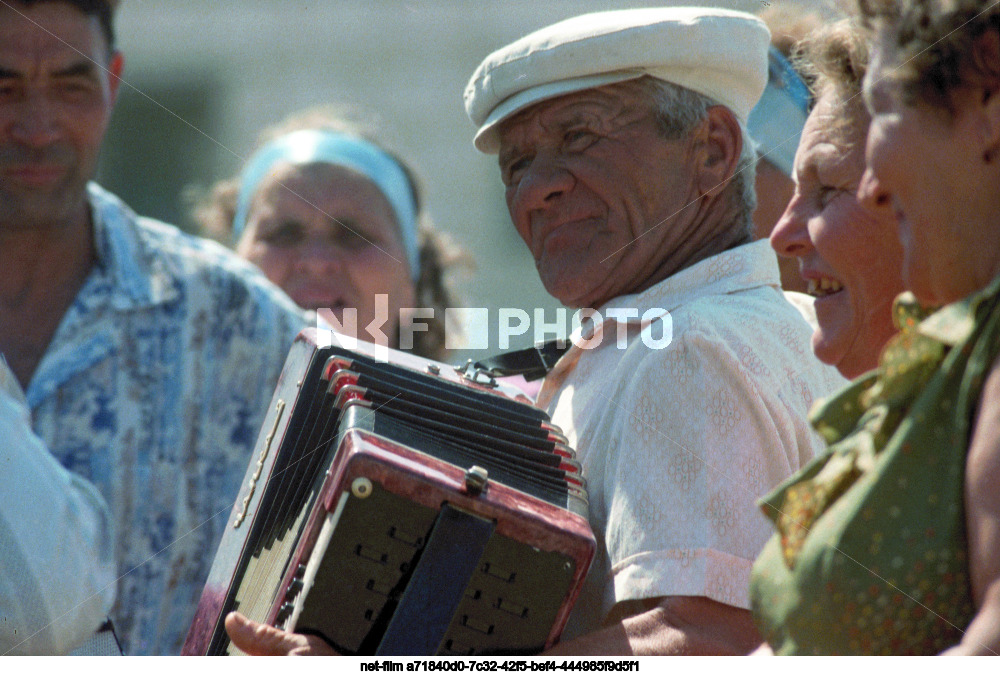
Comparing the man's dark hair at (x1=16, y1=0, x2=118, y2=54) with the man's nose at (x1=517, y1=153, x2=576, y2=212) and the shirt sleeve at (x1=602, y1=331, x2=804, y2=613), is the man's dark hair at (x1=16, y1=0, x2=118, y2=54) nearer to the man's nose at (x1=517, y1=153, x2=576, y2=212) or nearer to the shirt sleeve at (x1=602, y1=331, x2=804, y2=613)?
the man's nose at (x1=517, y1=153, x2=576, y2=212)

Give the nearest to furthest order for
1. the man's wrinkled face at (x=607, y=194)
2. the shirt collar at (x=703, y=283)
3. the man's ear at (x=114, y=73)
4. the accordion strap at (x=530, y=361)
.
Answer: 1. the shirt collar at (x=703, y=283)
2. the man's wrinkled face at (x=607, y=194)
3. the accordion strap at (x=530, y=361)
4. the man's ear at (x=114, y=73)

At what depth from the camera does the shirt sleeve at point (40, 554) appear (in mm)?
1409

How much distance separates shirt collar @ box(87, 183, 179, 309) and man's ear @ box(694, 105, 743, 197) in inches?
40.2

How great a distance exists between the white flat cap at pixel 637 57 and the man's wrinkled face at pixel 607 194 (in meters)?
0.04

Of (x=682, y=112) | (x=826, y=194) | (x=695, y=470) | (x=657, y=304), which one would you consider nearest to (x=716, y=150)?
(x=682, y=112)

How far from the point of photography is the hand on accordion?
54.2 inches

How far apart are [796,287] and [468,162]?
33.9 inches

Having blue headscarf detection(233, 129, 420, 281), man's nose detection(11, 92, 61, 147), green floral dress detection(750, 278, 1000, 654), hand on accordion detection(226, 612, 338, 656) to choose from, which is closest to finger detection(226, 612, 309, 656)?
hand on accordion detection(226, 612, 338, 656)

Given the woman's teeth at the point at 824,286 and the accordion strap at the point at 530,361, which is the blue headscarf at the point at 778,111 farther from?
the woman's teeth at the point at 824,286

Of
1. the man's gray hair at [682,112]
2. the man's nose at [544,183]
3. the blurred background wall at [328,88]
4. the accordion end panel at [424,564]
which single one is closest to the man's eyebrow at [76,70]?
the blurred background wall at [328,88]

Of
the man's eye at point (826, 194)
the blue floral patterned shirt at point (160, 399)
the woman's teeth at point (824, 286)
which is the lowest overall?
the blue floral patterned shirt at point (160, 399)

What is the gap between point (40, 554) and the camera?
1.42 m

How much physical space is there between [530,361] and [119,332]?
76 centimetres
